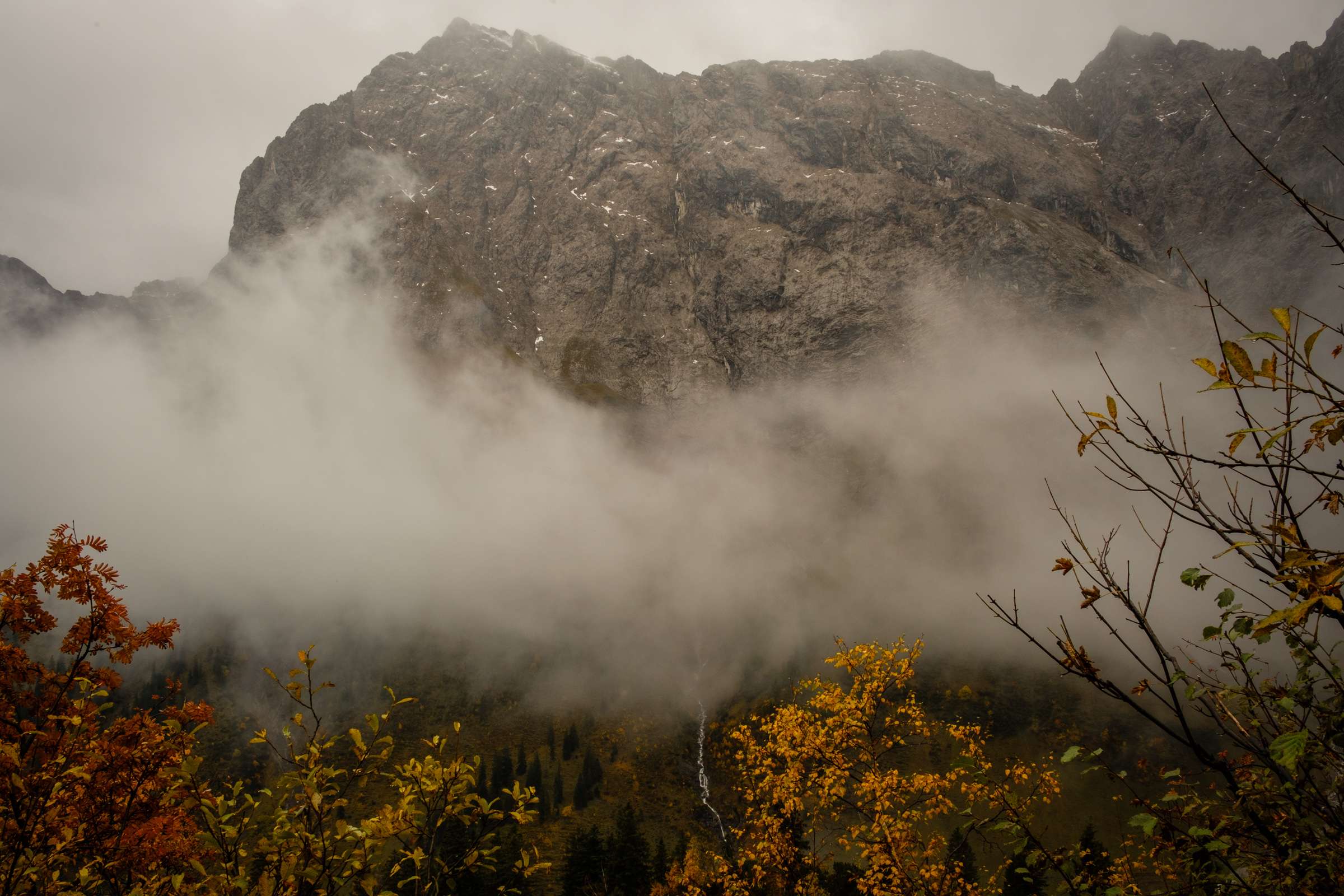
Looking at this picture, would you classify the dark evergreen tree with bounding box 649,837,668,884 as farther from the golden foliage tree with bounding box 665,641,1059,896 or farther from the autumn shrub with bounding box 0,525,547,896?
the autumn shrub with bounding box 0,525,547,896

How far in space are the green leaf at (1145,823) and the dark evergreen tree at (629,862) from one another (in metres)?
57.9

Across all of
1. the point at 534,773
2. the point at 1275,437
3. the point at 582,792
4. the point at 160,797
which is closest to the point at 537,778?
the point at 534,773

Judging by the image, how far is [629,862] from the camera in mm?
54156

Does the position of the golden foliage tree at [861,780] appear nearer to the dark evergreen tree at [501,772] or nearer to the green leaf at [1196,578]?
the green leaf at [1196,578]

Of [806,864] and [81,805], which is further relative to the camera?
[806,864]

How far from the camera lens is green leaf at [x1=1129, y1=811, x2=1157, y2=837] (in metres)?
3.96

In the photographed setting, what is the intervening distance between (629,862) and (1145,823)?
201 ft

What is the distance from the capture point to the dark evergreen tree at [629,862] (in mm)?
52688

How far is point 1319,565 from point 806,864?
1417 centimetres

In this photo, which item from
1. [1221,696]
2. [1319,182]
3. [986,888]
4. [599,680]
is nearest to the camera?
[1221,696]

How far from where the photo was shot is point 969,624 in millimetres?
173375

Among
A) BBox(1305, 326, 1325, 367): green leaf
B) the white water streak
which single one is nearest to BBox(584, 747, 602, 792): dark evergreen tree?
the white water streak

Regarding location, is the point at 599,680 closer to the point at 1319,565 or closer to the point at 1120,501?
the point at 1120,501

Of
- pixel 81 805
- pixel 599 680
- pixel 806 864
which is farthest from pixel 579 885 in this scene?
pixel 599 680
